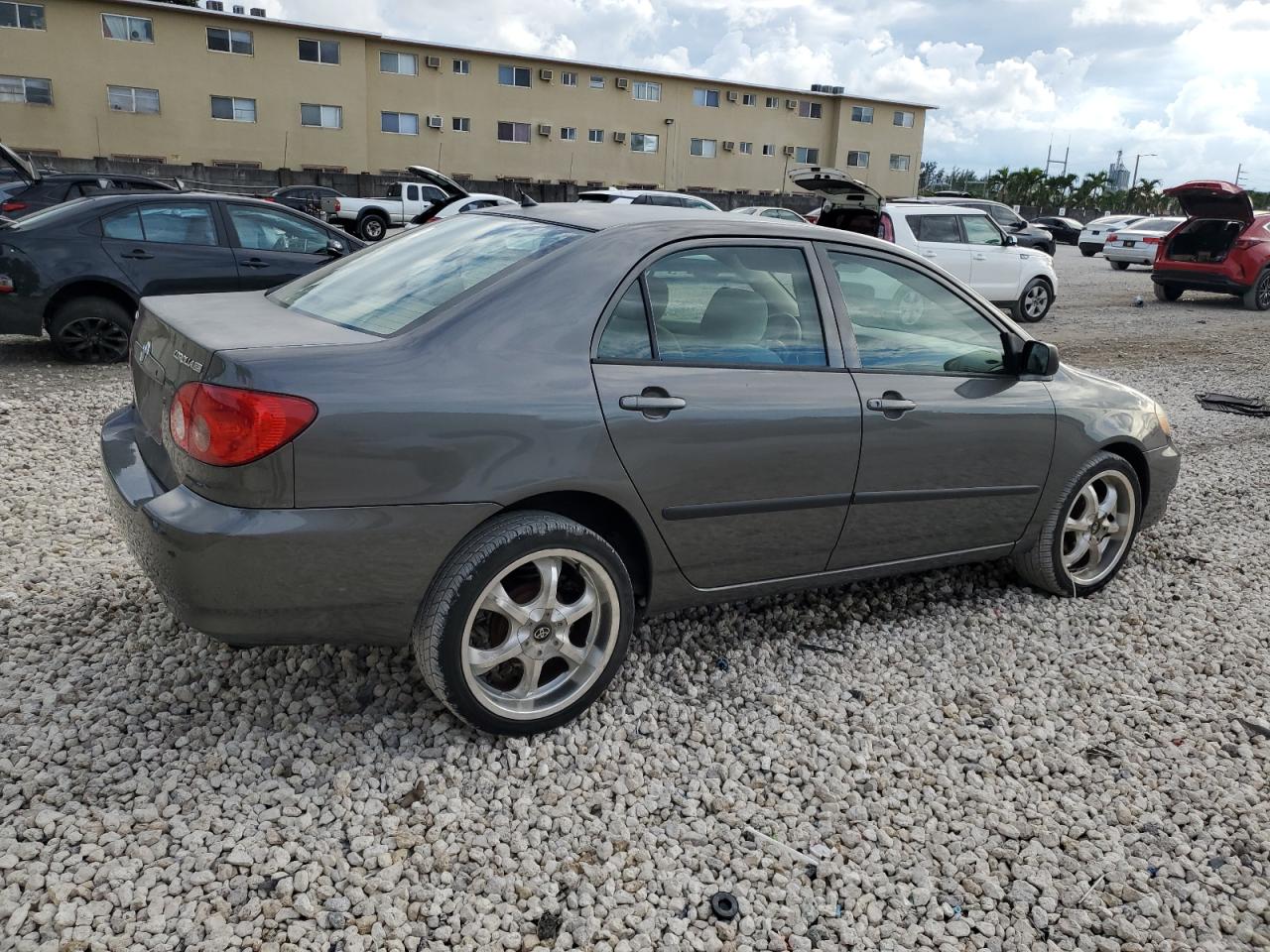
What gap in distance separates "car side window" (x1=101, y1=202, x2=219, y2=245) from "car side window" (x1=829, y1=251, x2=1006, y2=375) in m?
6.85

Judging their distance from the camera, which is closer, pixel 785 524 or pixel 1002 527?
pixel 785 524

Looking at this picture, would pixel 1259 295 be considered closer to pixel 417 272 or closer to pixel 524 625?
pixel 417 272

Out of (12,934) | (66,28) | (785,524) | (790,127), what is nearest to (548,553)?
(785,524)

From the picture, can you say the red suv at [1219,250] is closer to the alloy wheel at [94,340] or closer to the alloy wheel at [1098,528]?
the alloy wheel at [1098,528]

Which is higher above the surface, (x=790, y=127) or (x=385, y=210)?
(x=790, y=127)

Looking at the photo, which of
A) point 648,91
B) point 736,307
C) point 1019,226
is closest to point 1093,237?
point 1019,226

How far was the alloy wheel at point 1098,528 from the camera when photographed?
4402 millimetres

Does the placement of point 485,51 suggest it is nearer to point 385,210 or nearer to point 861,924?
point 385,210

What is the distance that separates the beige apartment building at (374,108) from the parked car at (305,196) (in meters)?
11.4

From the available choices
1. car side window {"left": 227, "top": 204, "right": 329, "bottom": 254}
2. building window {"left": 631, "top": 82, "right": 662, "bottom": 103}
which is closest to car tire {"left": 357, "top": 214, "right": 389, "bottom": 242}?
car side window {"left": 227, "top": 204, "right": 329, "bottom": 254}

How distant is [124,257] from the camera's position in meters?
8.14

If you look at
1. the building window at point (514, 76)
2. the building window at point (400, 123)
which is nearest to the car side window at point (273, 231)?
the building window at point (400, 123)

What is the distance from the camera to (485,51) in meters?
42.6

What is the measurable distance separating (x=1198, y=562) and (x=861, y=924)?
348cm
